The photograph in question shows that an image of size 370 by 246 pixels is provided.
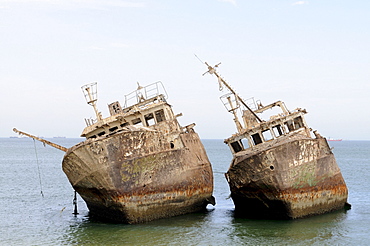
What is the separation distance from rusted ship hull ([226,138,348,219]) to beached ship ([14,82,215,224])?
2.27 metres

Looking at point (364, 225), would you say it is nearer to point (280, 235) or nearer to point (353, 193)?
point (280, 235)

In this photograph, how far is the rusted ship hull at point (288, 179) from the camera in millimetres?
19922

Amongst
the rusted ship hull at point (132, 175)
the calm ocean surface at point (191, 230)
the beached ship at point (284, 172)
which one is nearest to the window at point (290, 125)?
the beached ship at point (284, 172)

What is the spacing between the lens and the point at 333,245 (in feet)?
58.1

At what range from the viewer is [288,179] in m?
20.0

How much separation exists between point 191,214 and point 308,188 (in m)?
5.58

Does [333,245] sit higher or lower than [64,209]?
lower

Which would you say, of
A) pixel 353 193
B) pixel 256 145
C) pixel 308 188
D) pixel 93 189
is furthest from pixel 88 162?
pixel 353 193

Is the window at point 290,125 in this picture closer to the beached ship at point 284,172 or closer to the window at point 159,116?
the beached ship at point 284,172

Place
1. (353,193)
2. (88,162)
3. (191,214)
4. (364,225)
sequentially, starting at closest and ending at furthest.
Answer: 1. (88,162)
2. (364,225)
3. (191,214)
4. (353,193)

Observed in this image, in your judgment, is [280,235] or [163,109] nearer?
[280,235]

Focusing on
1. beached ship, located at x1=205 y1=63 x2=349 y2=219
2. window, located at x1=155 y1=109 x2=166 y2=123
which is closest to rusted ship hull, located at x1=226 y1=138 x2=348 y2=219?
beached ship, located at x1=205 y1=63 x2=349 y2=219

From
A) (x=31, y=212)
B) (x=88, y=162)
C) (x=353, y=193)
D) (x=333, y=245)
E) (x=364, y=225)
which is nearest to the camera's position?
(x=333, y=245)

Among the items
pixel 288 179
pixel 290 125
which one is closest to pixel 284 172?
pixel 288 179
